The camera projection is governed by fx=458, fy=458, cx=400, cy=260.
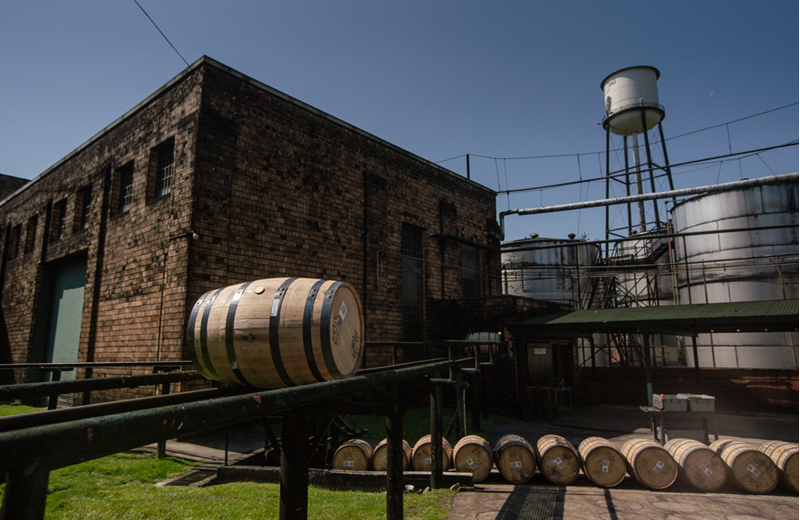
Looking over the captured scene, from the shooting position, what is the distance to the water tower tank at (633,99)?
22.8 m

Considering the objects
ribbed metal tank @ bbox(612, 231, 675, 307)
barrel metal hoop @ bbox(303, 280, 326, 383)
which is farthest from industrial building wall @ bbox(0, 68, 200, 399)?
ribbed metal tank @ bbox(612, 231, 675, 307)

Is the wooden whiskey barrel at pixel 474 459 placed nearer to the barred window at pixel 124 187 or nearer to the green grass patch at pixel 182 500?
the green grass patch at pixel 182 500

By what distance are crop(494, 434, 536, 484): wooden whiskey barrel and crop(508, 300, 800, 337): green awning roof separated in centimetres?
501

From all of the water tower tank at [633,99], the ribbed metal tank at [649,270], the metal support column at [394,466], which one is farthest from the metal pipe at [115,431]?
the water tower tank at [633,99]

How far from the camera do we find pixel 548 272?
2448 cm

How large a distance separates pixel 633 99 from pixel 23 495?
87.3 feet

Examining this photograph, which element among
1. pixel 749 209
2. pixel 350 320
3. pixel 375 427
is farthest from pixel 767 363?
pixel 350 320

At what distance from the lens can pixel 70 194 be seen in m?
14.8

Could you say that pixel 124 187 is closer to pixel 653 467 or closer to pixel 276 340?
pixel 276 340

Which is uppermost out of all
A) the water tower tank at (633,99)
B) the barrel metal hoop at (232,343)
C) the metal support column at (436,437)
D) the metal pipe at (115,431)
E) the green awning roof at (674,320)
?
the water tower tank at (633,99)

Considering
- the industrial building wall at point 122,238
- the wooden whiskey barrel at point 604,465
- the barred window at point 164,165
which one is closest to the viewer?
Result: the wooden whiskey barrel at point 604,465

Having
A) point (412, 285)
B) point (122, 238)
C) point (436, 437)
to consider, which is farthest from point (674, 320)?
point (122, 238)

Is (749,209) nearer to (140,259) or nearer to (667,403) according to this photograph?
(667,403)

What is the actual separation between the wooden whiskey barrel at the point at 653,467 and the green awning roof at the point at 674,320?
353cm
